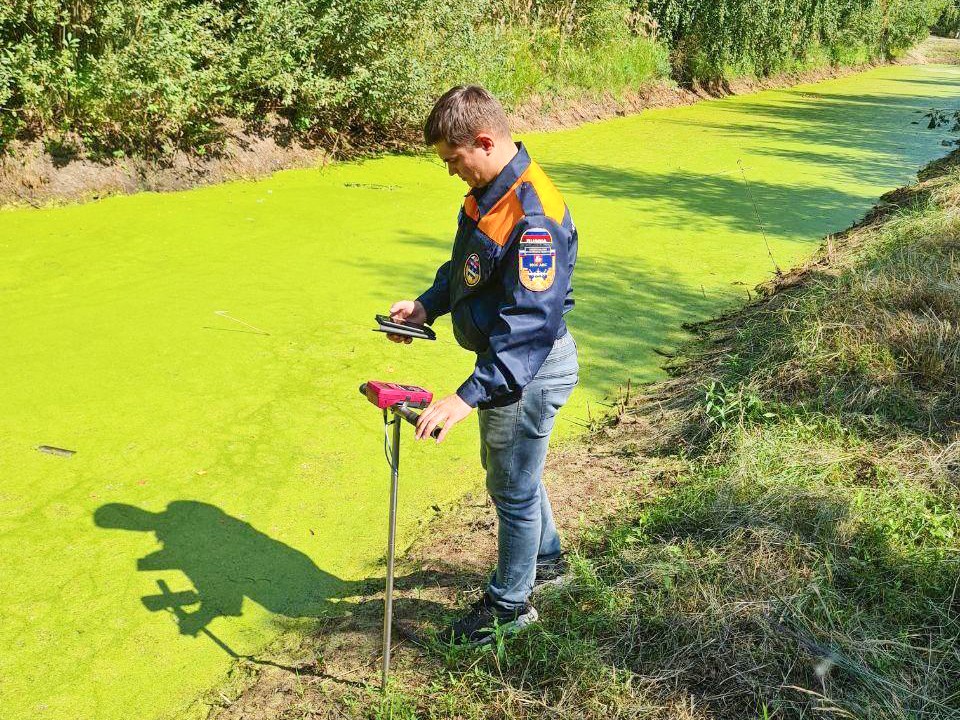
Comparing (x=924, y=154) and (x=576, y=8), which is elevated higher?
(x=576, y=8)

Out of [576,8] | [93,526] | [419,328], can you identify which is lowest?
[93,526]

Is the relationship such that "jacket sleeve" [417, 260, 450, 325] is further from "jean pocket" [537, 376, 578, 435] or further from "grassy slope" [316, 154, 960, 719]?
"grassy slope" [316, 154, 960, 719]

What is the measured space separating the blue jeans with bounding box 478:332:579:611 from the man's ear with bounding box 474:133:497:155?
0.42m

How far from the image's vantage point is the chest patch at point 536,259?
5.39 ft

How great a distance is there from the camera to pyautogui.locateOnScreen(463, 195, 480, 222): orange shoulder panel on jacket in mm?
1753

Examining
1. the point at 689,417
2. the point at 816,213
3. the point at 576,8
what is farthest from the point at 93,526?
the point at 576,8

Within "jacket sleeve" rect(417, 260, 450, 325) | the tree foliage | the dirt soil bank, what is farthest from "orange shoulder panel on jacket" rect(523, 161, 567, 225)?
the dirt soil bank

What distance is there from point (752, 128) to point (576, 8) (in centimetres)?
238

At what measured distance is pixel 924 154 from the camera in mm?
8930

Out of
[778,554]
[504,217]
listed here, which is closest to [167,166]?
[504,217]

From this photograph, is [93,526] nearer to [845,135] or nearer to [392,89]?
[392,89]

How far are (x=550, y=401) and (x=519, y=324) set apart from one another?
0.69ft

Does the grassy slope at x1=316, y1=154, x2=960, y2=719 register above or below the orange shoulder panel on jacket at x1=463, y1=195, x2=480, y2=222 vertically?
below

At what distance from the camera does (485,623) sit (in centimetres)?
192
